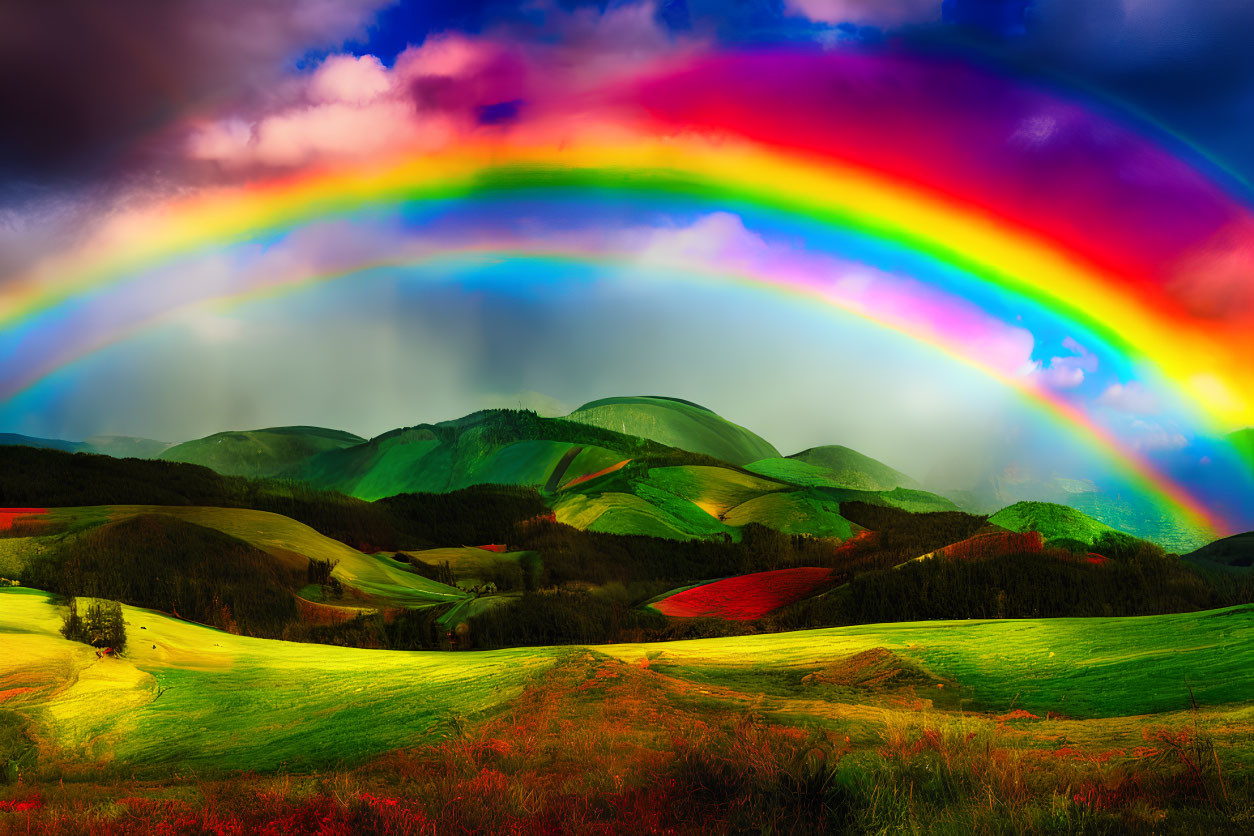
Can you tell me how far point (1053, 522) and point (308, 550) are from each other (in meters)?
31.2

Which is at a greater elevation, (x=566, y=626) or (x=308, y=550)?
(x=308, y=550)

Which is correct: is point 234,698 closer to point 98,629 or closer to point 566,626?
point 98,629

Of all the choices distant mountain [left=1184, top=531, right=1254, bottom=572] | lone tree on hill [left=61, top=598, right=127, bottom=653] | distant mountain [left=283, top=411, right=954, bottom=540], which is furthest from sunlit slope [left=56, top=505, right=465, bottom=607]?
distant mountain [left=283, top=411, right=954, bottom=540]

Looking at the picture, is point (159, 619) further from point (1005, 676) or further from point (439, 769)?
point (1005, 676)

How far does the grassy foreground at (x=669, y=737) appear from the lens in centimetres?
558

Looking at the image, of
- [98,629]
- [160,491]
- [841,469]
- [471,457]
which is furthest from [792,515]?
[841,469]

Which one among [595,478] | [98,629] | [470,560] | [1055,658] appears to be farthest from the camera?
[595,478]

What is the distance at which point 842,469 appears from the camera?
152m

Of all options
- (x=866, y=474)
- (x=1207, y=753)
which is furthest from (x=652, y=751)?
(x=866, y=474)

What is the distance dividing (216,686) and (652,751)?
7.69 meters

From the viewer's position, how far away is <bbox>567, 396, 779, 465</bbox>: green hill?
513 ft

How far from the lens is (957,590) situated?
23562mm

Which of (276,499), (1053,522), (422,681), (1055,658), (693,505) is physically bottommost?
(1055,658)

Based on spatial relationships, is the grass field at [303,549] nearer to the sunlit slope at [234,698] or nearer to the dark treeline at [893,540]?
the sunlit slope at [234,698]
